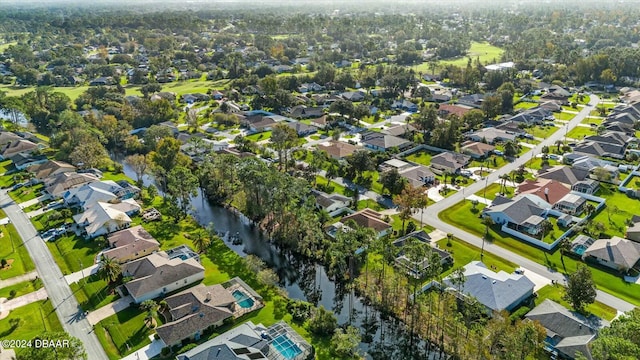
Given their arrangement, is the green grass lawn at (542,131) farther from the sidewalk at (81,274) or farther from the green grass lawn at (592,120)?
the sidewalk at (81,274)

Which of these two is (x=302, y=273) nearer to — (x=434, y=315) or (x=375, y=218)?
(x=375, y=218)

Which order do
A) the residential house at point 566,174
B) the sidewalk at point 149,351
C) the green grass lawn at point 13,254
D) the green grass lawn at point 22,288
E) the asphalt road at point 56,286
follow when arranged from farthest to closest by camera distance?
the residential house at point 566,174, the green grass lawn at point 13,254, the green grass lawn at point 22,288, the asphalt road at point 56,286, the sidewalk at point 149,351

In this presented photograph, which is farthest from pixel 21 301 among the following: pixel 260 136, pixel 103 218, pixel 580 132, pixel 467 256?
pixel 580 132

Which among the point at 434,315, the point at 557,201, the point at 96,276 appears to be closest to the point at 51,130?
the point at 96,276

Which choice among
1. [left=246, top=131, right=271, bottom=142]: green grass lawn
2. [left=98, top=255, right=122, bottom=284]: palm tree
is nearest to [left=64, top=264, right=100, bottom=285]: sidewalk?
[left=98, top=255, right=122, bottom=284]: palm tree

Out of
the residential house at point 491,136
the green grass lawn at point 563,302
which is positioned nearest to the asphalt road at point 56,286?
the green grass lawn at point 563,302

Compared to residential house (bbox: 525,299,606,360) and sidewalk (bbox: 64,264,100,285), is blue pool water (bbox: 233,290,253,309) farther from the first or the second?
residential house (bbox: 525,299,606,360)
